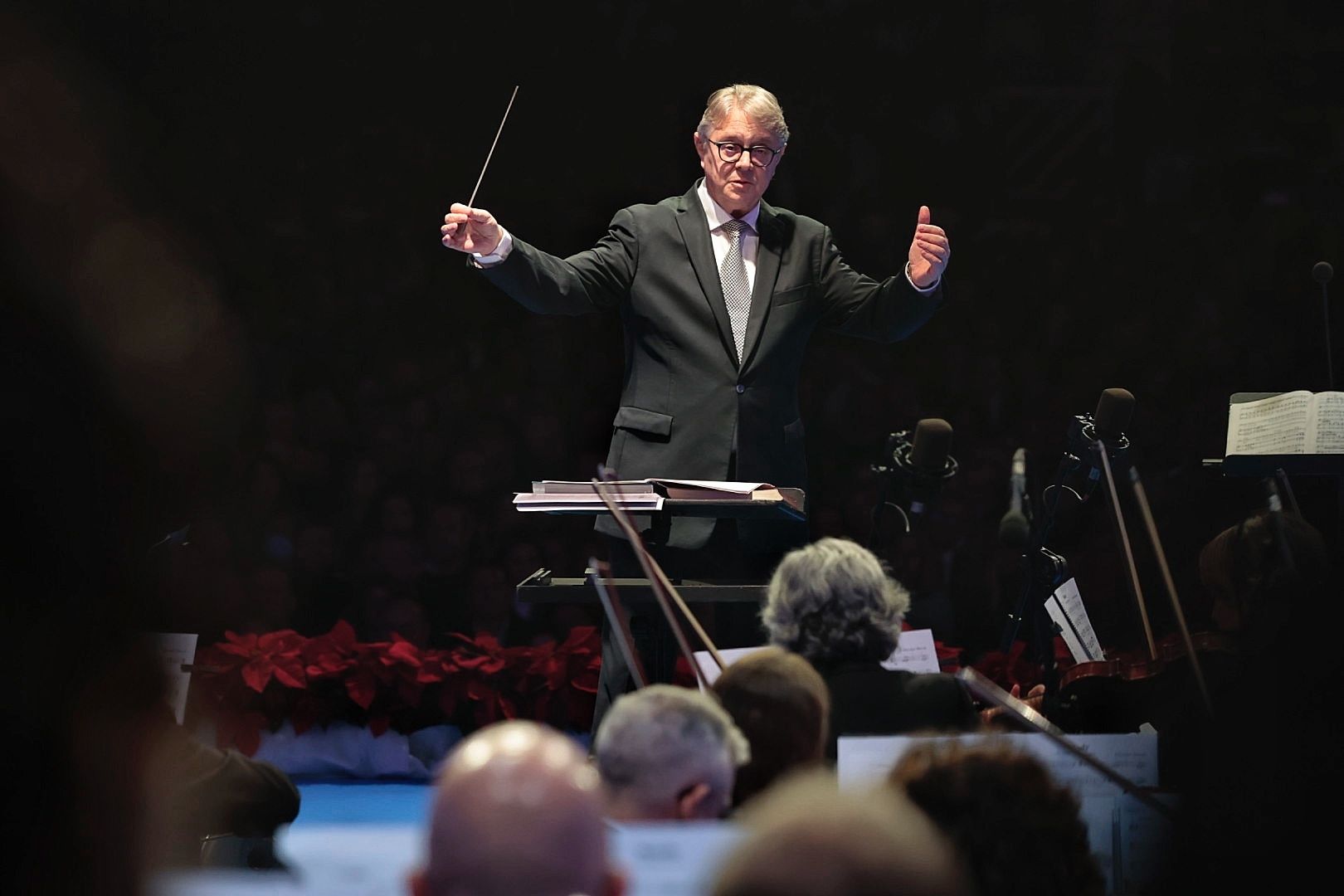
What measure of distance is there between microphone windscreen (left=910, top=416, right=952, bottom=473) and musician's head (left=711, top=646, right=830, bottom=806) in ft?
4.82

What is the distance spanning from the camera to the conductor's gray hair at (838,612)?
2.41 metres

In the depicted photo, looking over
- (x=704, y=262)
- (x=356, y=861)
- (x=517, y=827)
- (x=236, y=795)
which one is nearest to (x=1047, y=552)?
(x=704, y=262)

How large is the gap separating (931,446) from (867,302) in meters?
0.36

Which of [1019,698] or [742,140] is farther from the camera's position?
[1019,698]

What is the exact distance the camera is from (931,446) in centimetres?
328

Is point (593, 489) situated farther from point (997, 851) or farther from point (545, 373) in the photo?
point (545, 373)

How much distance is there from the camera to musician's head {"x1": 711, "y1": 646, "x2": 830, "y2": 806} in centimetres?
181

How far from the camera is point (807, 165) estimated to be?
18.3ft

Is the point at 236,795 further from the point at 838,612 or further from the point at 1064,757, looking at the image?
the point at 1064,757

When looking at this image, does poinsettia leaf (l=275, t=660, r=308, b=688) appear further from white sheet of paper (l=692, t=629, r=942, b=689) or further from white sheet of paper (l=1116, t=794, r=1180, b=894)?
white sheet of paper (l=1116, t=794, r=1180, b=894)

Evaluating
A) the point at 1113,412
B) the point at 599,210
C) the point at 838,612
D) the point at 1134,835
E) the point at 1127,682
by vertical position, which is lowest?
the point at 1134,835

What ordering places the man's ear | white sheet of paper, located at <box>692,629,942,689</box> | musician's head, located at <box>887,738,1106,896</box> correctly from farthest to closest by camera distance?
1. white sheet of paper, located at <box>692,629,942,689</box>
2. the man's ear
3. musician's head, located at <box>887,738,1106,896</box>

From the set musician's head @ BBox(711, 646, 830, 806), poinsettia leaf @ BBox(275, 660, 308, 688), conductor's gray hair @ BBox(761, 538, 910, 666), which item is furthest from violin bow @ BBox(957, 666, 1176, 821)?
poinsettia leaf @ BBox(275, 660, 308, 688)

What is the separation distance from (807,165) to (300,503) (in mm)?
2209
